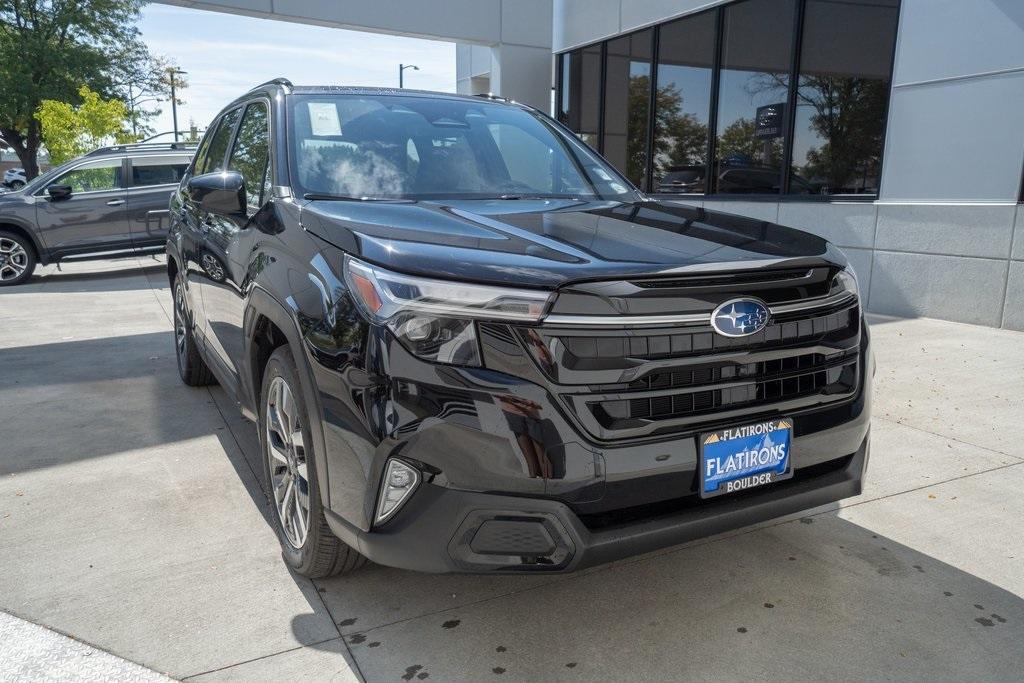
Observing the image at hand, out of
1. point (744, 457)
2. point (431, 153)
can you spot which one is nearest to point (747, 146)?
point (431, 153)

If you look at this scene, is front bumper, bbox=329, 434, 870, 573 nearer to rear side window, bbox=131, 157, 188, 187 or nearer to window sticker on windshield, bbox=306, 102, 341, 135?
window sticker on windshield, bbox=306, 102, 341, 135

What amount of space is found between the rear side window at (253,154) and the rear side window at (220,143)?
23 cm

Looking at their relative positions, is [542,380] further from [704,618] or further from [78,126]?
[78,126]

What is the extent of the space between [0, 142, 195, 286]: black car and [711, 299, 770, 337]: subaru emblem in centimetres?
1149

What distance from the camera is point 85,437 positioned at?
4.37m

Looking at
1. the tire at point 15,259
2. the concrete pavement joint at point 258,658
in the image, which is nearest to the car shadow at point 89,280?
the tire at point 15,259

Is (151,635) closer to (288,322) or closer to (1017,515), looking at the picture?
(288,322)

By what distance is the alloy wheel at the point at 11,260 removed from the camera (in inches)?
433

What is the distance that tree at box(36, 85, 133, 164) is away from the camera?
22016 mm

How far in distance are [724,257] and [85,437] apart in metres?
3.77

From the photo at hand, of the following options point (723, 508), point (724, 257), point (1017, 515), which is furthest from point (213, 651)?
point (1017, 515)

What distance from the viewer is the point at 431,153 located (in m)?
3.30

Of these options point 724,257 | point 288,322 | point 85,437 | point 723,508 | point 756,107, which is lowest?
point 85,437

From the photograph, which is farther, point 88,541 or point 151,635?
point 88,541
